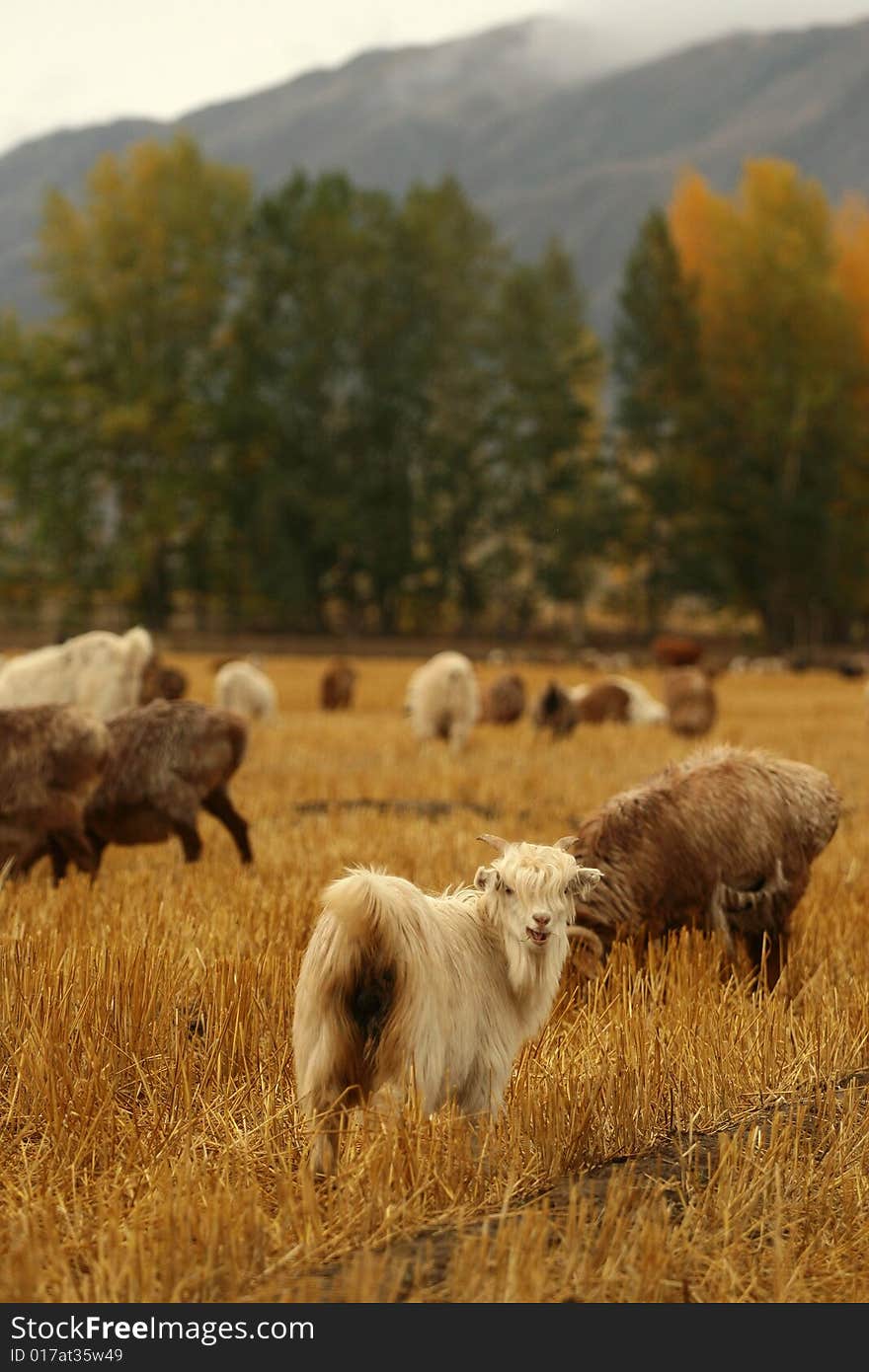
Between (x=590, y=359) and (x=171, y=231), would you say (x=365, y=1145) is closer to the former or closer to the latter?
(x=590, y=359)

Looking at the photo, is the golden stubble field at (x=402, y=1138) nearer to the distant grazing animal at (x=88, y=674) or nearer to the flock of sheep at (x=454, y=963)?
the flock of sheep at (x=454, y=963)

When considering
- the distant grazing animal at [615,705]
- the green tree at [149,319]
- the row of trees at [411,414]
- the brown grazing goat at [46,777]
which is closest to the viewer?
the brown grazing goat at [46,777]

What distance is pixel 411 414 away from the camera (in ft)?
154

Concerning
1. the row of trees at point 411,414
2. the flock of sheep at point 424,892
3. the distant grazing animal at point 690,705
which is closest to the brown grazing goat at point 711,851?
the flock of sheep at point 424,892

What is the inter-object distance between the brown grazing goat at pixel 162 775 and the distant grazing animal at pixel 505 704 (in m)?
11.4

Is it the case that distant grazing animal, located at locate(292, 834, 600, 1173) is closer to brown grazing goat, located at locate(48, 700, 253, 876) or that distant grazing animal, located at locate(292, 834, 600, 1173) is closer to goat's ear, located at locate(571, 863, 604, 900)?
goat's ear, located at locate(571, 863, 604, 900)

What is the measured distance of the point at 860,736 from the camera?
17.3 m

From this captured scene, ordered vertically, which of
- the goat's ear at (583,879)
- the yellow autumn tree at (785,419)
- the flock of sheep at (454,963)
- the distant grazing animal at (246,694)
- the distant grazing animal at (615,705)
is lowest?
the distant grazing animal at (615,705)

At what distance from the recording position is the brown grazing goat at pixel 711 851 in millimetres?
5102

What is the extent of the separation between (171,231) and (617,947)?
46.0 meters

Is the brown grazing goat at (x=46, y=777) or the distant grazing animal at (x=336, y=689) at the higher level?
the brown grazing goat at (x=46, y=777)

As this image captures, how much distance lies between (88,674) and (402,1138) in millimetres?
8313

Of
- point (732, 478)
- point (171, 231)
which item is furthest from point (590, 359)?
point (171, 231)
